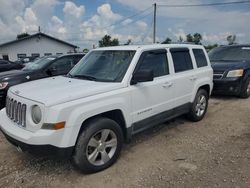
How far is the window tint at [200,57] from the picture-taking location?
576cm

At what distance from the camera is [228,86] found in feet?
26.1

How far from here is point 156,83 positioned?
14.5ft

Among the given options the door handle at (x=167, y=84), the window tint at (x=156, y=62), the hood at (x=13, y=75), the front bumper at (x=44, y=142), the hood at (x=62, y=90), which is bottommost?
the front bumper at (x=44, y=142)

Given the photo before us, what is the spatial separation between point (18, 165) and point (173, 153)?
8.24ft

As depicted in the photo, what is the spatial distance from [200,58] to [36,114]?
411cm

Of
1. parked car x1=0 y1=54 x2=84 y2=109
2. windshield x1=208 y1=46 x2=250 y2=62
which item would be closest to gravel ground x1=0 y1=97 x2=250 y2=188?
parked car x1=0 y1=54 x2=84 y2=109

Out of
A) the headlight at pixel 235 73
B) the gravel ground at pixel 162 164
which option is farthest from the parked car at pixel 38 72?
the headlight at pixel 235 73

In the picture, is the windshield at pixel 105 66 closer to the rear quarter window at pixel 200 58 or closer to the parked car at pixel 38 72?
the rear quarter window at pixel 200 58

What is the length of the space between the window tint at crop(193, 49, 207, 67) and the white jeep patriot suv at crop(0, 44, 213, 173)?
1.64 ft

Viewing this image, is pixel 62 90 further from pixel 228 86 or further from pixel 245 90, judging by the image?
pixel 245 90

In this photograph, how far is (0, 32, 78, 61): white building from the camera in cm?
3212

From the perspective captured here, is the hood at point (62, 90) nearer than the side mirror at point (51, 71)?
Yes

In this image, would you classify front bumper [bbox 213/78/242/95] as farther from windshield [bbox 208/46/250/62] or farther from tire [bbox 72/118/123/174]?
tire [bbox 72/118/123/174]

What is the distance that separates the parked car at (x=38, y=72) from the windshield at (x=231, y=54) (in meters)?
5.10
